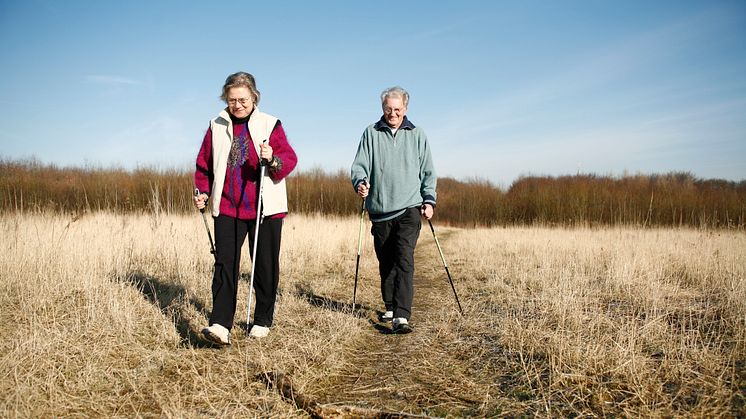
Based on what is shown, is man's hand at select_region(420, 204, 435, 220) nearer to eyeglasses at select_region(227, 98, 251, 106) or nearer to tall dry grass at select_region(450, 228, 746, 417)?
tall dry grass at select_region(450, 228, 746, 417)

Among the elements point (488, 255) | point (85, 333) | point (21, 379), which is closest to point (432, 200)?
point (85, 333)

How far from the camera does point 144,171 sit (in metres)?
18.9

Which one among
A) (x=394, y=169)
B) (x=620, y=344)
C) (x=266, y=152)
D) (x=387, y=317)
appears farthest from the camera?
(x=387, y=317)

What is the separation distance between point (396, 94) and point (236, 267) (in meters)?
2.26

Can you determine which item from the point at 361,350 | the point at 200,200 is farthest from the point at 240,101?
the point at 361,350

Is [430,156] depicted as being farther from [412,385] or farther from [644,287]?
[644,287]

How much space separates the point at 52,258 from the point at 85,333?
113 inches

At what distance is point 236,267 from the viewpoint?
4148mm

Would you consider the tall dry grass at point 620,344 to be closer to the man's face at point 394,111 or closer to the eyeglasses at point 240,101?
the man's face at point 394,111

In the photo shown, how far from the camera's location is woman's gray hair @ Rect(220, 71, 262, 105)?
409cm

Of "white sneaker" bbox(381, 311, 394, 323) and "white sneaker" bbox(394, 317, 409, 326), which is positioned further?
"white sneaker" bbox(381, 311, 394, 323)

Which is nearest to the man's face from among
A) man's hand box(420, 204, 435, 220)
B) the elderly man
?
the elderly man

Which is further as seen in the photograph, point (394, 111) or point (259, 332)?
point (394, 111)

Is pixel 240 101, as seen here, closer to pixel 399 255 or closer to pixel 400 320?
pixel 399 255
